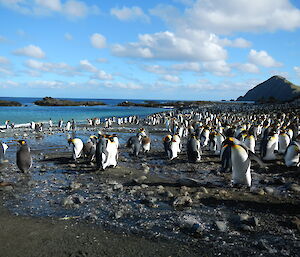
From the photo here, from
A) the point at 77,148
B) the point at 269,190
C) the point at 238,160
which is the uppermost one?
the point at 238,160

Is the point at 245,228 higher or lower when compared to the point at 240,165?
lower

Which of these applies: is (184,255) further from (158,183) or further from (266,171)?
(266,171)

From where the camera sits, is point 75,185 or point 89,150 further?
point 89,150

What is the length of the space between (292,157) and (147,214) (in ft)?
16.7

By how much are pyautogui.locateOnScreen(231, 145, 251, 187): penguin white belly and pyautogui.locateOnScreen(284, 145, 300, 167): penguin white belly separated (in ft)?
8.00

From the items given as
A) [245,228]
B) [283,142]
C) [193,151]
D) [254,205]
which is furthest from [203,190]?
[283,142]

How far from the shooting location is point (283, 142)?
31.7 ft

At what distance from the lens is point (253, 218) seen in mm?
4148

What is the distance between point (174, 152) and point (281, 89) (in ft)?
362

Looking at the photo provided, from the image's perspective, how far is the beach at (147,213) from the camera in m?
3.54

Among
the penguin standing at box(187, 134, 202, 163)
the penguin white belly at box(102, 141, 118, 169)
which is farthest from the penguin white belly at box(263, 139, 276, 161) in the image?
the penguin white belly at box(102, 141, 118, 169)

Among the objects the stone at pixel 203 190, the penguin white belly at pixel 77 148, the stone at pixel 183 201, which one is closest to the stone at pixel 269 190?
the stone at pixel 203 190

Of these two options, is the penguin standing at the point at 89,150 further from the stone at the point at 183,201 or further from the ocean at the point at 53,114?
the ocean at the point at 53,114

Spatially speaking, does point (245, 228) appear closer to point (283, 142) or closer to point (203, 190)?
point (203, 190)
